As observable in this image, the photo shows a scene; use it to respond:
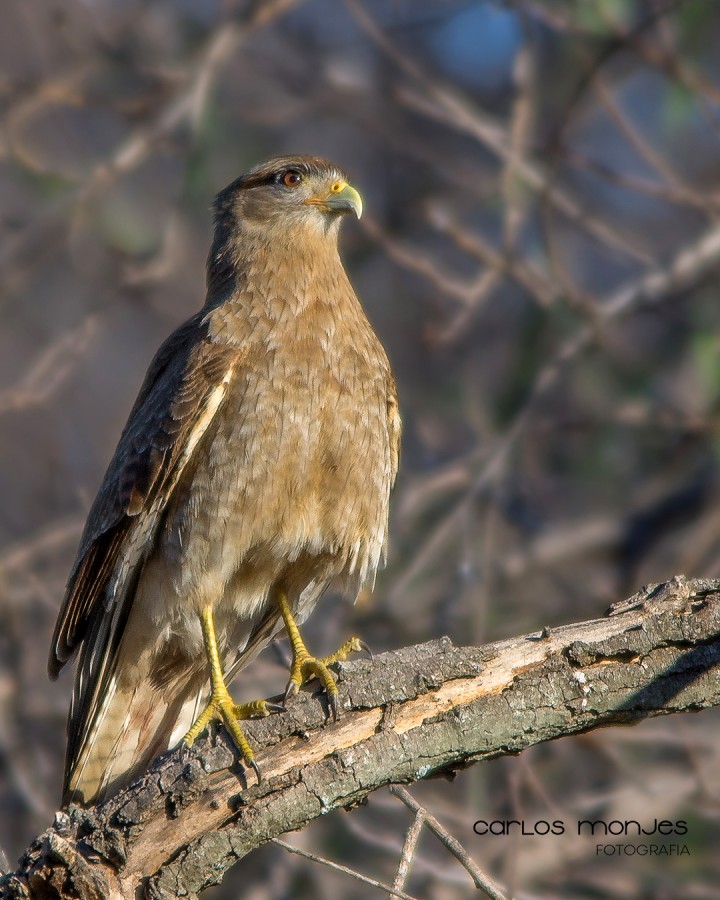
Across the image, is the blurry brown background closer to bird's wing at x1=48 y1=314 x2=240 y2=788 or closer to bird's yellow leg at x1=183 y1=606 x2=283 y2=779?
bird's yellow leg at x1=183 y1=606 x2=283 y2=779

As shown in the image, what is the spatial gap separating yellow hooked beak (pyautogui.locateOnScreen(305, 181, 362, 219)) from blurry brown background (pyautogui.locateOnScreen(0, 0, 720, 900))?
1380 mm

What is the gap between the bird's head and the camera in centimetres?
498

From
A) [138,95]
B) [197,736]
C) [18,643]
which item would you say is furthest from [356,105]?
[197,736]

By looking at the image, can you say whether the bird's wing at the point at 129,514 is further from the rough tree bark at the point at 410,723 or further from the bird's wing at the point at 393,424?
the rough tree bark at the point at 410,723

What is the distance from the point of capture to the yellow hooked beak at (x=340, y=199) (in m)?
4.96

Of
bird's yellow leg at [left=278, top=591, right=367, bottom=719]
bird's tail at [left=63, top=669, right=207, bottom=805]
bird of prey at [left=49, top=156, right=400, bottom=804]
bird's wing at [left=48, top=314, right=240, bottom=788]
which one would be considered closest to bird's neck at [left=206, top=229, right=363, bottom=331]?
bird of prey at [left=49, top=156, right=400, bottom=804]

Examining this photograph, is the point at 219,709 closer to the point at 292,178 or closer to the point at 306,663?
the point at 306,663

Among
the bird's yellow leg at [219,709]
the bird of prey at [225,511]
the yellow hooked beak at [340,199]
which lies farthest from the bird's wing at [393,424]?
the bird's yellow leg at [219,709]

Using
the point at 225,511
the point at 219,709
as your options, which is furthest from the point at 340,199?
the point at 219,709

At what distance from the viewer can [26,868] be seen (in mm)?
3156

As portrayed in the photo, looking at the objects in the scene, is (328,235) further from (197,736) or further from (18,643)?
(18,643)

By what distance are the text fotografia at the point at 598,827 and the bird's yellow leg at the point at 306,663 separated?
45.5 inches

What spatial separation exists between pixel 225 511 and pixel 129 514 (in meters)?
0.39

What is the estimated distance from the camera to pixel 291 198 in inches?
199
